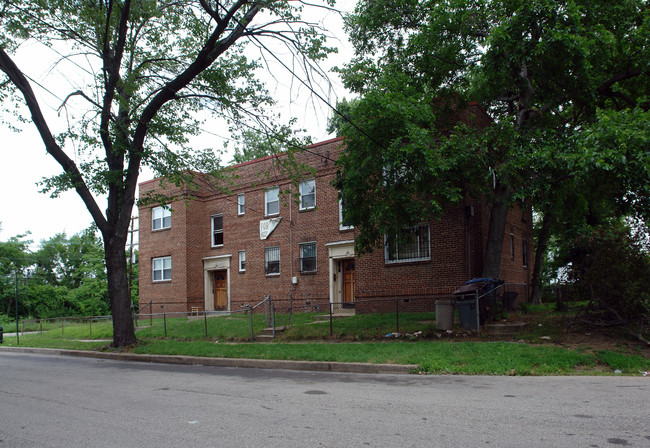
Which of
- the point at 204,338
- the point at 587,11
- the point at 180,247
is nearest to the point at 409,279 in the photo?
the point at 204,338

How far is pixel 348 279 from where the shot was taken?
909 inches

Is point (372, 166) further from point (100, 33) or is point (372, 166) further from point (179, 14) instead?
point (100, 33)

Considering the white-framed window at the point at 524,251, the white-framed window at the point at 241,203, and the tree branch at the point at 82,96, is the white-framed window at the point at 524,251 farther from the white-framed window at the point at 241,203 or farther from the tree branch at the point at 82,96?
the tree branch at the point at 82,96

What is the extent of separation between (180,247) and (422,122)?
60.8ft

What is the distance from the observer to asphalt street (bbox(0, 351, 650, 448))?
211 inches

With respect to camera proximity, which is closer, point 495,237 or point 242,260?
point 495,237

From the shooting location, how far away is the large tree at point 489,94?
1215 cm

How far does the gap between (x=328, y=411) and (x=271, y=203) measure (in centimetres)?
1986

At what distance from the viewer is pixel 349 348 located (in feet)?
42.2

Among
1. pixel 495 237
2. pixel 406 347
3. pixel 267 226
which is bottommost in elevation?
pixel 406 347

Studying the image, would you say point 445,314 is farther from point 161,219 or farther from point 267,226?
point 161,219

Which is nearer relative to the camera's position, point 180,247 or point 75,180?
point 75,180

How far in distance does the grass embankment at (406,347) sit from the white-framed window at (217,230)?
8.82 m

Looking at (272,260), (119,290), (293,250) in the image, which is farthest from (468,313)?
(272,260)
